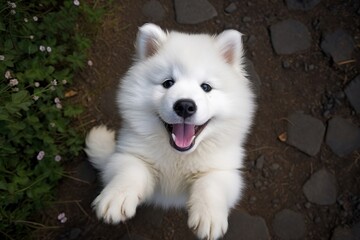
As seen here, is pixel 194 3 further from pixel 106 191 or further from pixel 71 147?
pixel 106 191

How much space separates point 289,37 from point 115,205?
2438 mm

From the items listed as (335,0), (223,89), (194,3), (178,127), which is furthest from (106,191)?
(335,0)

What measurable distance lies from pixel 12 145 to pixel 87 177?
0.70 meters

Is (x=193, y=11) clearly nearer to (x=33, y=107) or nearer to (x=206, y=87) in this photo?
(x=206, y=87)

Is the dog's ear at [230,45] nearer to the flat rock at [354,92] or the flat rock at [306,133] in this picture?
the flat rock at [306,133]

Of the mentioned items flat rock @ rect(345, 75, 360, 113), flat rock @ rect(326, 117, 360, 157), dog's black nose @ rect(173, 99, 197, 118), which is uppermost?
dog's black nose @ rect(173, 99, 197, 118)

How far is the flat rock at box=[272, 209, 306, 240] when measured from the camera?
3.00m

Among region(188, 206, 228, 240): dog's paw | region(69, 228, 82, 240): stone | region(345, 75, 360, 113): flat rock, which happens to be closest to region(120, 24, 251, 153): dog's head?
region(188, 206, 228, 240): dog's paw

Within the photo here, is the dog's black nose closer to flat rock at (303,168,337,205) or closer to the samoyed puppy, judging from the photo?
the samoyed puppy

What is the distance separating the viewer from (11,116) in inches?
99.7

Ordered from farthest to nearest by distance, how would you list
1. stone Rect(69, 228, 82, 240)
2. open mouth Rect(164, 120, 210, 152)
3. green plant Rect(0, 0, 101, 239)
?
stone Rect(69, 228, 82, 240)
green plant Rect(0, 0, 101, 239)
open mouth Rect(164, 120, 210, 152)

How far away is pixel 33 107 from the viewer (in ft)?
9.13

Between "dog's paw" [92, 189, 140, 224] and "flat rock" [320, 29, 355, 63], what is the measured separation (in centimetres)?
246

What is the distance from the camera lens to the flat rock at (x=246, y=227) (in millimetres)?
2986
